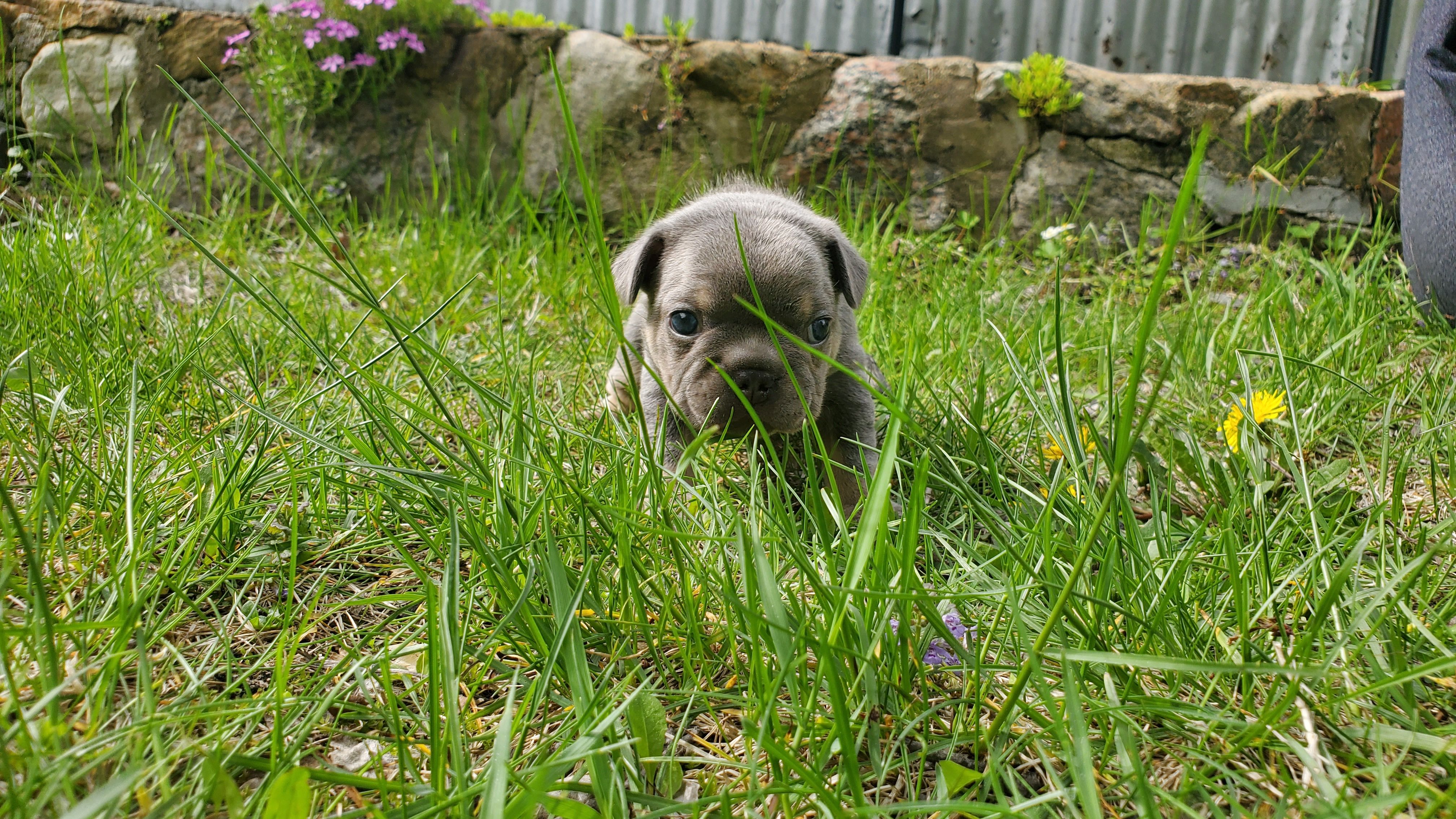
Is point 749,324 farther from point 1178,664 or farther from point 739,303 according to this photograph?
point 1178,664

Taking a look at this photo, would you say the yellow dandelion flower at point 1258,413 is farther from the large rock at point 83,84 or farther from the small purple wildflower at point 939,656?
the large rock at point 83,84

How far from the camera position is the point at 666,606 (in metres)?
1.56

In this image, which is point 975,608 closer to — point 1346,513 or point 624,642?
point 624,642

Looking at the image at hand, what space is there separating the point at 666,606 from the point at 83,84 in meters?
6.37

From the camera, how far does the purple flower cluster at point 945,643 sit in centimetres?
155

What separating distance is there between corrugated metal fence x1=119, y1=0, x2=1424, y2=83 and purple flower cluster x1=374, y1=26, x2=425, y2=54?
124cm

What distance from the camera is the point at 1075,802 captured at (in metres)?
1.21

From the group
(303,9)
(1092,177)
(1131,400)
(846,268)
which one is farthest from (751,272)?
(303,9)

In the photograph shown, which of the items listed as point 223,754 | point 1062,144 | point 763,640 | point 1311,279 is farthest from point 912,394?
point 1062,144

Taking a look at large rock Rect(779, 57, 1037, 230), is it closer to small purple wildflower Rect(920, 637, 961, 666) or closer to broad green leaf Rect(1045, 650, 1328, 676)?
small purple wildflower Rect(920, 637, 961, 666)

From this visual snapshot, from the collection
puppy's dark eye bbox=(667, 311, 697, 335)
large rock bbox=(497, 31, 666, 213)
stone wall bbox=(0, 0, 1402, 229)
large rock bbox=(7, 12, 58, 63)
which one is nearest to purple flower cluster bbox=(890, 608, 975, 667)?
puppy's dark eye bbox=(667, 311, 697, 335)

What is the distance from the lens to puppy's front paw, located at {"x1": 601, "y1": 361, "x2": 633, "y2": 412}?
297 cm

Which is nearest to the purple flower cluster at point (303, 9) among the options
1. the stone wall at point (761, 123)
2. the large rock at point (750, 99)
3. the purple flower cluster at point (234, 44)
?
the purple flower cluster at point (234, 44)

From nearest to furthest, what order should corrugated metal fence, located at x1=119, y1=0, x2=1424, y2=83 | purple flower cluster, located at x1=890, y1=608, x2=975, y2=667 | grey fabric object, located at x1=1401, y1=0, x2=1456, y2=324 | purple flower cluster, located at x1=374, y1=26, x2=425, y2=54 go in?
1. purple flower cluster, located at x1=890, y1=608, x2=975, y2=667
2. grey fabric object, located at x1=1401, y1=0, x2=1456, y2=324
3. purple flower cluster, located at x1=374, y1=26, x2=425, y2=54
4. corrugated metal fence, located at x1=119, y1=0, x2=1424, y2=83
